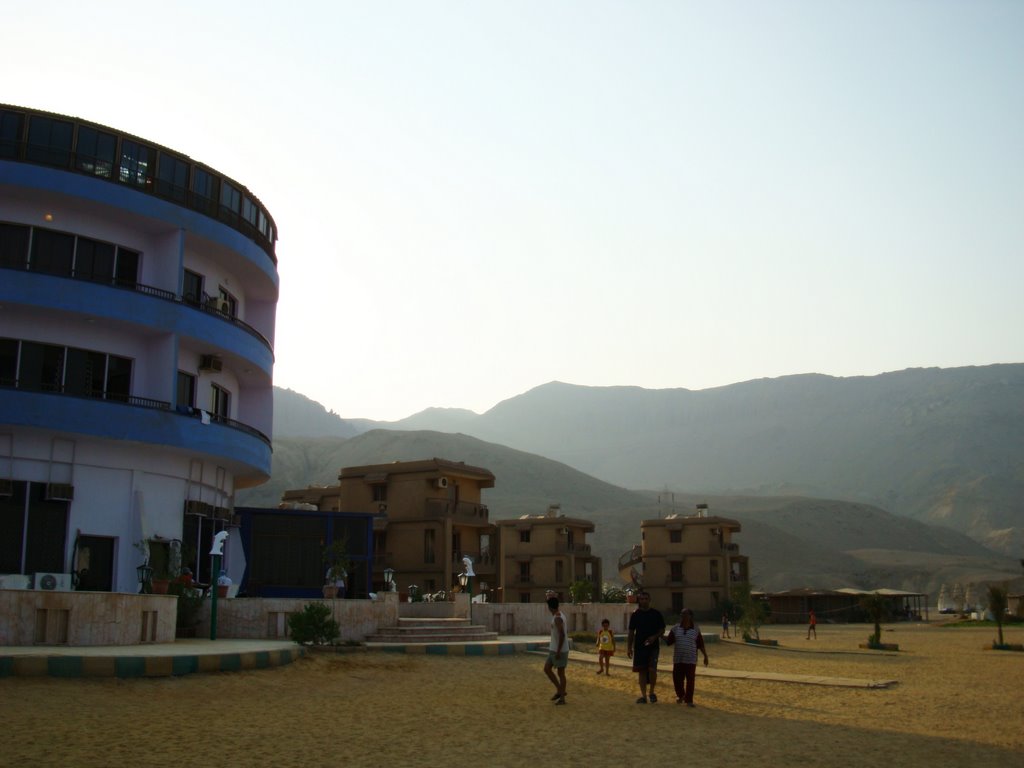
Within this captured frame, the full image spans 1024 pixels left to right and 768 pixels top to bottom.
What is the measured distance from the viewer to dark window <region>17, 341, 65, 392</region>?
84.7 ft

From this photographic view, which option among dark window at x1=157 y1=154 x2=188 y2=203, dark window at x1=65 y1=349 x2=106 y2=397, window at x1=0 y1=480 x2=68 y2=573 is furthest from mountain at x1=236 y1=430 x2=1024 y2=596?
window at x1=0 y1=480 x2=68 y2=573

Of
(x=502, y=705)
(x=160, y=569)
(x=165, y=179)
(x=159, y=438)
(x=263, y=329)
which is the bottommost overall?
(x=502, y=705)

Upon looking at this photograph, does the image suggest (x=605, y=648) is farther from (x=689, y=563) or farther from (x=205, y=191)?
(x=689, y=563)

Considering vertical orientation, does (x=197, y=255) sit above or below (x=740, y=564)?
above

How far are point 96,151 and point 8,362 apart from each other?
6.13 meters

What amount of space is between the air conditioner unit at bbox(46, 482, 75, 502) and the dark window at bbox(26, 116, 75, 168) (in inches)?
326

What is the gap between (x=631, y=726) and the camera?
46.2 feet

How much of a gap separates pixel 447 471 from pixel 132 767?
47.4 meters

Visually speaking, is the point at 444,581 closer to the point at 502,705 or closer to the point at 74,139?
the point at 74,139

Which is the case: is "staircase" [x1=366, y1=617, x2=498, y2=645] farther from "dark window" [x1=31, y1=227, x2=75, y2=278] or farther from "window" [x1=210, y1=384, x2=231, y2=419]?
"dark window" [x1=31, y1=227, x2=75, y2=278]

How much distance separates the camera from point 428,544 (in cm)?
5653

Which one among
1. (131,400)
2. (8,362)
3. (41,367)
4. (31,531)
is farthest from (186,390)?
(31,531)

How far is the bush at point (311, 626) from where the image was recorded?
894 inches

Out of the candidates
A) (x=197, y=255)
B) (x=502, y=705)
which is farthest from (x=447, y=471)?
(x=502, y=705)
